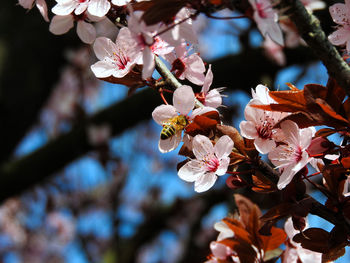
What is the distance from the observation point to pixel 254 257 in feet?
1.95

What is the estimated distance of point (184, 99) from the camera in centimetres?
60

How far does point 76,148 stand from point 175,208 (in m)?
0.91

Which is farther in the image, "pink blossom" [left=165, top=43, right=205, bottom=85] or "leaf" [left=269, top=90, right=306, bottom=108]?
"pink blossom" [left=165, top=43, right=205, bottom=85]

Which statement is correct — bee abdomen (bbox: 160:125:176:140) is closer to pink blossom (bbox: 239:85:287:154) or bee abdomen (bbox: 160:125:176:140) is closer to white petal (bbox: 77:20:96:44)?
pink blossom (bbox: 239:85:287:154)

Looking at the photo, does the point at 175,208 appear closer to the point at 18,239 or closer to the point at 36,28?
the point at 36,28

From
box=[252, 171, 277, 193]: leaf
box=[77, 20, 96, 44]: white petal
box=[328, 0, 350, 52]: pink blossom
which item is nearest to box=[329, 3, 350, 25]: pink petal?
box=[328, 0, 350, 52]: pink blossom

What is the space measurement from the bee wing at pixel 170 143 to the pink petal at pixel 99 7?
0.22 meters

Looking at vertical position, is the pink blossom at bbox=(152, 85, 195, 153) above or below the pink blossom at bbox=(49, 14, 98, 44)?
below

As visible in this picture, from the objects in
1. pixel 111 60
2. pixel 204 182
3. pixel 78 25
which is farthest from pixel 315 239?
pixel 78 25

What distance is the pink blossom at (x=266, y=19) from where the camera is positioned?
46 centimetres

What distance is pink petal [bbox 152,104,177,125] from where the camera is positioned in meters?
0.62

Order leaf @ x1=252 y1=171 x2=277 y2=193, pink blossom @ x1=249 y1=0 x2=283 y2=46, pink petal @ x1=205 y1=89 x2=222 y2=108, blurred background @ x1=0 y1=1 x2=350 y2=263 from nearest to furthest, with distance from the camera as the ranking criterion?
pink blossom @ x1=249 y1=0 x2=283 y2=46 → leaf @ x1=252 y1=171 x2=277 y2=193 → pink petal @ x1=205 y1=89 x2=222 y2=108 → blurred background @ x1=0 y1=1 x2=350 y2=263

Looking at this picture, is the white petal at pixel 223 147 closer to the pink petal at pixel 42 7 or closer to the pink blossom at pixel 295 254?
the pink blossom at pixel 295 254

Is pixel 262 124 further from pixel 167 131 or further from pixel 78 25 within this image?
pixel 78 25
